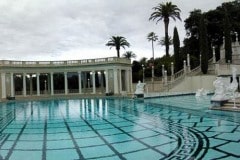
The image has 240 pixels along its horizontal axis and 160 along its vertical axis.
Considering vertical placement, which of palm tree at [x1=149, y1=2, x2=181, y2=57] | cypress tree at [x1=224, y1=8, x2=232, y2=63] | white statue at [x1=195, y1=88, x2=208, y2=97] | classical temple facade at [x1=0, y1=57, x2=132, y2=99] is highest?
palm tree at [x1=149, y1=2, x2=181, y2=57]

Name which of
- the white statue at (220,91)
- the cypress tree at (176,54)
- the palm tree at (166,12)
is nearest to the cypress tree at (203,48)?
the cypress tree at (176,54)

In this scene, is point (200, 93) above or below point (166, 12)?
below

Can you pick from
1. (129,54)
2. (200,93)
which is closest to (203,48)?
(200,93)

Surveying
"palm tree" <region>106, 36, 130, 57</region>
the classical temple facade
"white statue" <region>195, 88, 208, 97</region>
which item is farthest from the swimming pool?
"palm tree" <region>106, 36, 130, 57</region>

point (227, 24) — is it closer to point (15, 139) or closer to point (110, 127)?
point (110, 127)

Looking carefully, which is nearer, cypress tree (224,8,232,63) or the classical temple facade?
cypress tree (224,8,232,63)

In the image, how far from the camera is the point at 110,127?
11.0m

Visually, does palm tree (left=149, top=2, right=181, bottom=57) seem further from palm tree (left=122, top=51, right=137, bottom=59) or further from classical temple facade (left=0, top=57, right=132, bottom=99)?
palm tree (left=122, top=51, right=137, bottom=59)

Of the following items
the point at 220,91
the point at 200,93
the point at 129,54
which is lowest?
the point at 200,93

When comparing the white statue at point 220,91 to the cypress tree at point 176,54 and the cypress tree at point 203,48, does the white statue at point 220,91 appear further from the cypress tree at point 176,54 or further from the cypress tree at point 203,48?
the cypress tree at point 176,54

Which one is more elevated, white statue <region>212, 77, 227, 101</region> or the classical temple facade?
the classical temple facade

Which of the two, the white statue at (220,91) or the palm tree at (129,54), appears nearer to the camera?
the white statue at (220,91)

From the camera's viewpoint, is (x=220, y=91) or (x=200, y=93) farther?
(x=200, y=93)

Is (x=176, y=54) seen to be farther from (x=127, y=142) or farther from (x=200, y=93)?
(x=127, y=142)
